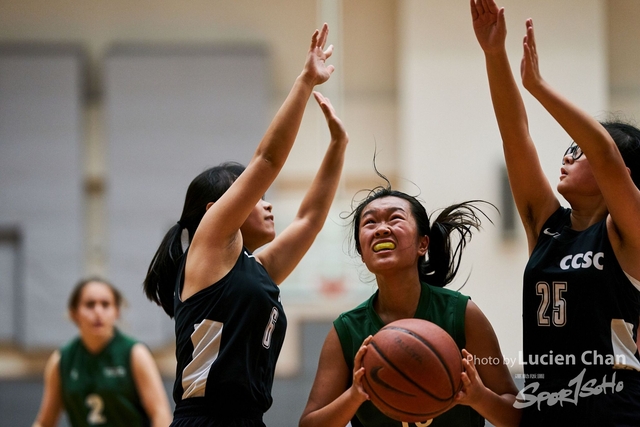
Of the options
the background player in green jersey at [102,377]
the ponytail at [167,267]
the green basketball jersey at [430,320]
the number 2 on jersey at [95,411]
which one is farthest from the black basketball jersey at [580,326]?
the number 2 on jersey at [95,411]

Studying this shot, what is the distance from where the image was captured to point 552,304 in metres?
3.00

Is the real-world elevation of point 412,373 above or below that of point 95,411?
above

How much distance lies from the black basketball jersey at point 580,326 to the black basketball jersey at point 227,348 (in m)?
1.01

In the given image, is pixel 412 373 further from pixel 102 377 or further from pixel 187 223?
pixel 102 377

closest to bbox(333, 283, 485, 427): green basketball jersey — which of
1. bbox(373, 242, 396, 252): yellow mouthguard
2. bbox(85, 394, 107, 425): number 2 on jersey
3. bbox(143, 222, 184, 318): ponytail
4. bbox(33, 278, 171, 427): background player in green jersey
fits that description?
bbox(373, 242, 396, 252): yellow mouthguard

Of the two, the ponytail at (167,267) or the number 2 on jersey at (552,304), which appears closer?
the number 2 on jersey at (552,304)

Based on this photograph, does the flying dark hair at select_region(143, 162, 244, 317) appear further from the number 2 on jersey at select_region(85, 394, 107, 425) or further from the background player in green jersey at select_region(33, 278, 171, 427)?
the number 2 on jersey at select_region(85, 394, 107, 425)

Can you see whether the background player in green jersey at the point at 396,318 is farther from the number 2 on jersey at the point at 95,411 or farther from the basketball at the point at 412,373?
the number 2 on jersey at the point at 95,411

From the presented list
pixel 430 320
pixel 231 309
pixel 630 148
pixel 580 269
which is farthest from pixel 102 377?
pixel 630 148

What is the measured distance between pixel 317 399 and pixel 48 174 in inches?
267

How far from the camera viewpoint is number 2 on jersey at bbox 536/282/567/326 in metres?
2.97

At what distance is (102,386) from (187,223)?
236 centimetres

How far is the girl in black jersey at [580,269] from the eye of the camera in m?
2.84

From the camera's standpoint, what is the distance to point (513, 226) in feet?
27.5
